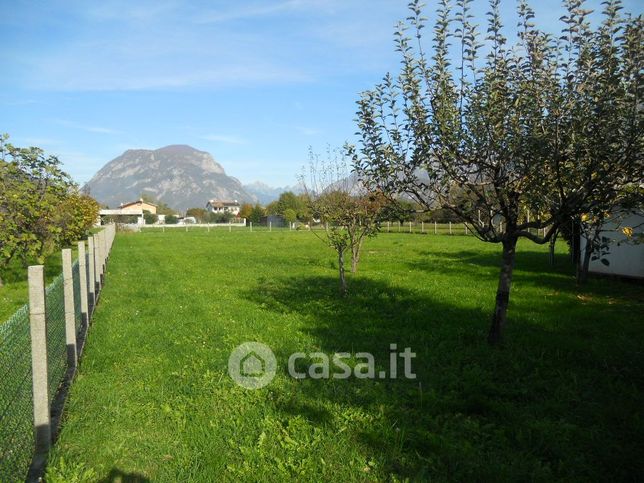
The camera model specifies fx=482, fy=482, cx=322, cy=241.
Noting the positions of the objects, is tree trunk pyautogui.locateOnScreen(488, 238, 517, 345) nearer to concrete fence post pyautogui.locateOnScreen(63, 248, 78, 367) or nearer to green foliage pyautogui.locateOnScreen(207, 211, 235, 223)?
concrete fence post pyautogui.locateOnScreen(63, 248, 78, 367)

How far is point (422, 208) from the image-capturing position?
23.0 ft

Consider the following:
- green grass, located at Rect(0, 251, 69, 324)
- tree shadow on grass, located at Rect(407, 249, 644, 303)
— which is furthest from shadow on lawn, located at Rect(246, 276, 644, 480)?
green grass, located at Rect(0, 251, 69, 324)

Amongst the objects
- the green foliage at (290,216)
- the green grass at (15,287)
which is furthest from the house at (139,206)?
the green grass at (15,287)

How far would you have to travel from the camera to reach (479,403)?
5168 mm

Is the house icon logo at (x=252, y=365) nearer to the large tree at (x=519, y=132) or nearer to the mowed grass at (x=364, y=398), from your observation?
the mowed grass at (x=364, y=398)

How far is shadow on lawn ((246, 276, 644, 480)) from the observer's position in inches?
159

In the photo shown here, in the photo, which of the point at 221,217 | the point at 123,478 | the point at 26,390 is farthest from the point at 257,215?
the point at 123,478

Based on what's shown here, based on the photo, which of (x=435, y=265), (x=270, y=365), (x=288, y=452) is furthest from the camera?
(x=435, y=265)

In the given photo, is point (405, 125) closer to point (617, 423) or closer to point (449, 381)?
point (449, 381)

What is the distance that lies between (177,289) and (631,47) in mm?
10931

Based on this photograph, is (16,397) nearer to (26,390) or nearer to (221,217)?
(26,390)

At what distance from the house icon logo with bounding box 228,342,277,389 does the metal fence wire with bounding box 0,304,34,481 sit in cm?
229

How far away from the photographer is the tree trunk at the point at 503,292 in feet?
22.8

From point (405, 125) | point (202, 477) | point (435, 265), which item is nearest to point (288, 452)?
point (202, 477)
